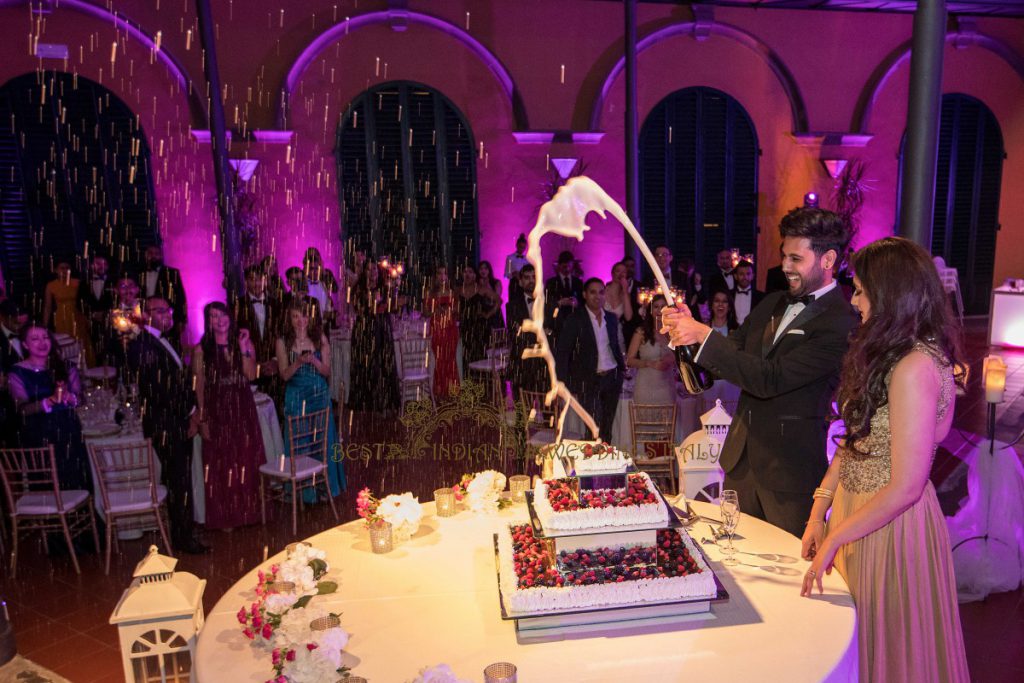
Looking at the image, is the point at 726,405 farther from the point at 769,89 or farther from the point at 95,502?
the point at 769,89

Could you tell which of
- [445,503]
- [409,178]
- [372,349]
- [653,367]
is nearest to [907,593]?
[445,503]

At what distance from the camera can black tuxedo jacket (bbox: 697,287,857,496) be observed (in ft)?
9.25

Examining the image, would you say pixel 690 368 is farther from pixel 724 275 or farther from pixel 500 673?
pixel 724 275

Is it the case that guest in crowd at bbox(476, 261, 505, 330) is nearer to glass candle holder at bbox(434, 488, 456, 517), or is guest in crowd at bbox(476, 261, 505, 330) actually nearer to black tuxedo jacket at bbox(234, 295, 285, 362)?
black tuxedo jacket at bbox(234, 295, 285, 362)

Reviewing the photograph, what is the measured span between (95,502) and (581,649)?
4493 millimetres

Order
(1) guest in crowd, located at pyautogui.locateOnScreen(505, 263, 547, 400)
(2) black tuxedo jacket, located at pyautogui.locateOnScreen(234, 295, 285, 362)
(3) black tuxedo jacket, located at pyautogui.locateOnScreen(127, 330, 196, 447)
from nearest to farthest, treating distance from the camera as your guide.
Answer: (3) black tuxedo jacket, located at pyautogui.locateOnScreen(127, 330, 196, 447) → (1) guest in crowd, located at pyautogui.locateOnScreen(505, 263, 547, 400) → (2) black tuxedo jacket, located at pyautogui.locateOnScreen(234, 295, 285, 362)

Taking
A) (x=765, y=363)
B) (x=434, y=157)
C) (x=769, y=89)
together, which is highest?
(x=769, y=89)

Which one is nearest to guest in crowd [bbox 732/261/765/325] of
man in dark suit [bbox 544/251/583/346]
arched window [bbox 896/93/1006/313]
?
man in dark suit [bbox 544/251/583/346]

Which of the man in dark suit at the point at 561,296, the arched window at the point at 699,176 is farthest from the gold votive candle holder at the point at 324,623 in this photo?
the arched window at the point at 699,176

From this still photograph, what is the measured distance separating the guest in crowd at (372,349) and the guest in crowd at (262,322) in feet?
3.33

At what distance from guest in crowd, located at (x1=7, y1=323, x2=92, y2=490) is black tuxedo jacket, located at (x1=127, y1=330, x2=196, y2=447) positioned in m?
0.52

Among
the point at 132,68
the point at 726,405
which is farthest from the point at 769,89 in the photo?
the point at 132,68

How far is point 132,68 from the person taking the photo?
994 centimetres

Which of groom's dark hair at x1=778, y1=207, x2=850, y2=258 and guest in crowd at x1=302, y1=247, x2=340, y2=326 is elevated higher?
groom's dark hair at x1=778, y1=207, x2=850, y2=258
